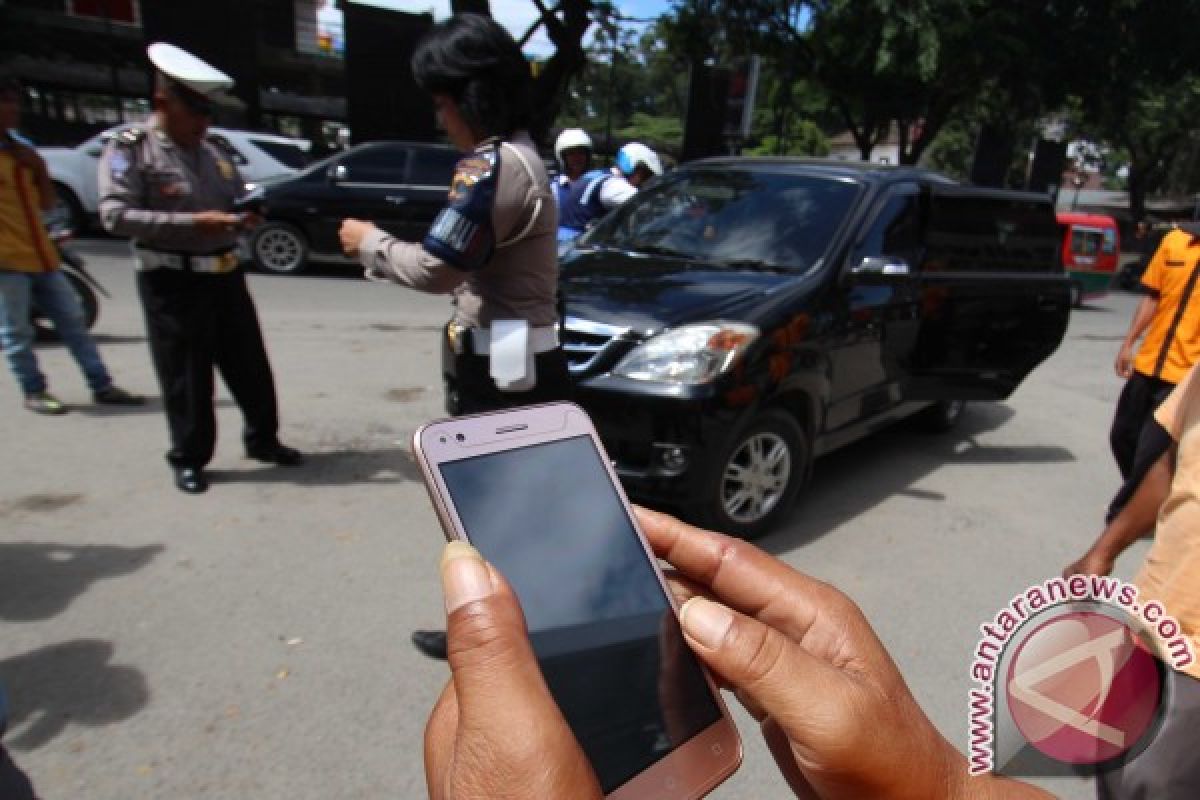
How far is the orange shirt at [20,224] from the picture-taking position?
170 inches

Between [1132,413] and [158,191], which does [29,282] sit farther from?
[1132,413]

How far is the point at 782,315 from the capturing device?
11.2ft

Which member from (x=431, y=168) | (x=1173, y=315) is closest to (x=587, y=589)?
(x=1173, y=315)

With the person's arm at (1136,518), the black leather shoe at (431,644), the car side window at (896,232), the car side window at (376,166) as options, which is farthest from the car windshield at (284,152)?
the person's arm at (1136,518)

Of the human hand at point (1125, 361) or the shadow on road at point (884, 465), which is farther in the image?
the human hand at point (1125, 361)

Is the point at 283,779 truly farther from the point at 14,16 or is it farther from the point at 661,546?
the point at 14,16

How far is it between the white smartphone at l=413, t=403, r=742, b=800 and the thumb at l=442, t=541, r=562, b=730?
0.14 metres

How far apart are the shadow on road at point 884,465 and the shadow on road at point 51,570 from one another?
272 cm

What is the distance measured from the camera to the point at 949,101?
51.5ft

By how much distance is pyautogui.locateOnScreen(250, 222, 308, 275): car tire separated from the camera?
10102mm

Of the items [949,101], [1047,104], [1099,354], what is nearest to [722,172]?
[1099,354]

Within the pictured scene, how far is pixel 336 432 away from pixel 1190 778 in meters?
4.29

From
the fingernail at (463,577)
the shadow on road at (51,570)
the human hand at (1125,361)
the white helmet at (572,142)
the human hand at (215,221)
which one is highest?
the white helmet at (572,142)

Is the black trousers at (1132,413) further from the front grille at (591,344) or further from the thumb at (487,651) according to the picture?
the thumb at (487,651)
